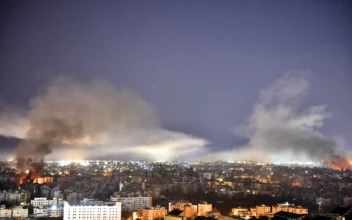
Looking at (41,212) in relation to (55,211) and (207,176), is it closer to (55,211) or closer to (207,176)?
(55,211)

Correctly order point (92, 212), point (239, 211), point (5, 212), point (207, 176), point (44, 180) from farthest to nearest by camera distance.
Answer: point (207, 176)
point (44, 180)
point (239, 211)
point (5, 212)
point (92, 212)

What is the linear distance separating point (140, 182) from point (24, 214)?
4480 millimetres

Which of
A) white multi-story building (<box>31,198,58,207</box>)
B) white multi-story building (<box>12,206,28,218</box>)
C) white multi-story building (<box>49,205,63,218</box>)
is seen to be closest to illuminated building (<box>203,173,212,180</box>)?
white multi-story building (<box>31,198,58,207</box>)

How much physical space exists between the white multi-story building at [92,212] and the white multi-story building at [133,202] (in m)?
1.38

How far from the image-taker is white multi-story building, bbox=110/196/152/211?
916 centimetres

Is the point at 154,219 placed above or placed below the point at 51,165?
below

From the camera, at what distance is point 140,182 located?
1216 centimetres

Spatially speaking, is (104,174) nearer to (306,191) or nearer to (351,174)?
(306,191)

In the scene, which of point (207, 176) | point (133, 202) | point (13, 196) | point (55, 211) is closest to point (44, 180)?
point (13, 196)

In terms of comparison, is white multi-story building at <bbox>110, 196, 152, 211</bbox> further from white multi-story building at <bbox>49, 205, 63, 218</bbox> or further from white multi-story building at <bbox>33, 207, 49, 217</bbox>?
white multi-story building at <bbox>33, 207, 49, 217</bbox>

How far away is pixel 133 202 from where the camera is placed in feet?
30.8

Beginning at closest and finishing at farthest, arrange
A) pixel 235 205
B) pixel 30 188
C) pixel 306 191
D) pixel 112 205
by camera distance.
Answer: pixel 112 205
pixel 235 205
pixel 306 191
pixel 30 188

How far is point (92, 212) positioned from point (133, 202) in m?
1.85

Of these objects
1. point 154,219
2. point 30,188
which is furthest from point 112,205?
point 30,188
